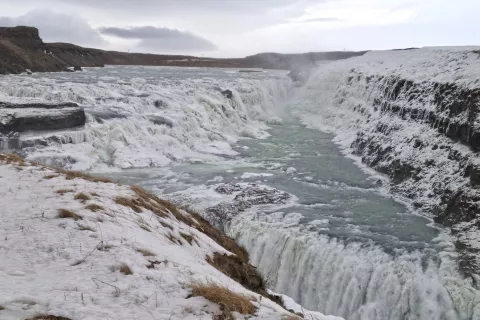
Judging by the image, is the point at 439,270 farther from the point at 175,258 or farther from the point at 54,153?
the point at 54,153

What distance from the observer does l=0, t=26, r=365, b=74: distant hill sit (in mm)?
48625

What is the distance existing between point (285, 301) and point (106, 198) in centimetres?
→ 351

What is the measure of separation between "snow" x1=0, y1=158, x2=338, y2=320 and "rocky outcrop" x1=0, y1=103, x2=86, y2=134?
13.0 m

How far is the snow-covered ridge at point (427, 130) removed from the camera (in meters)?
13.6

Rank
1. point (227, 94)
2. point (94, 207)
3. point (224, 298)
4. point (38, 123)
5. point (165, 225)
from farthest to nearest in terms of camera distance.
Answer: point (227, 94), point (38, 123), point (165, 225), point (94, 207), point (224, 298)

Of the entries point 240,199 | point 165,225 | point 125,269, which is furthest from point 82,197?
point 240,199

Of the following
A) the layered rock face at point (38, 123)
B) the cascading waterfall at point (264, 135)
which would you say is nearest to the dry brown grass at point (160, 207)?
the cascading waterfall at point (264, 135)

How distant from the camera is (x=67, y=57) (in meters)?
68.3

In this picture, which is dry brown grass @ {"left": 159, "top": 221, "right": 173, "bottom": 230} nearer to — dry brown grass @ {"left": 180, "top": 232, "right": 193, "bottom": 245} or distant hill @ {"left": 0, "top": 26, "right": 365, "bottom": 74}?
dry brown grass @ {"left": 180, "top": 232, "right": 193, "bottom": 245}

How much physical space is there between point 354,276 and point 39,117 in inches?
637

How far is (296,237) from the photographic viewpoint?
11.7 meters

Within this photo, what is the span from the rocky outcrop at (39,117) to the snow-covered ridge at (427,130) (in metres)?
14.8

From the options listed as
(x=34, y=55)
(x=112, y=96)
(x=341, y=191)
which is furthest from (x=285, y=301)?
(x=34, y=55)

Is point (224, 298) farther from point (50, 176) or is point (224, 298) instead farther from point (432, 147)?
point (432, 147)
